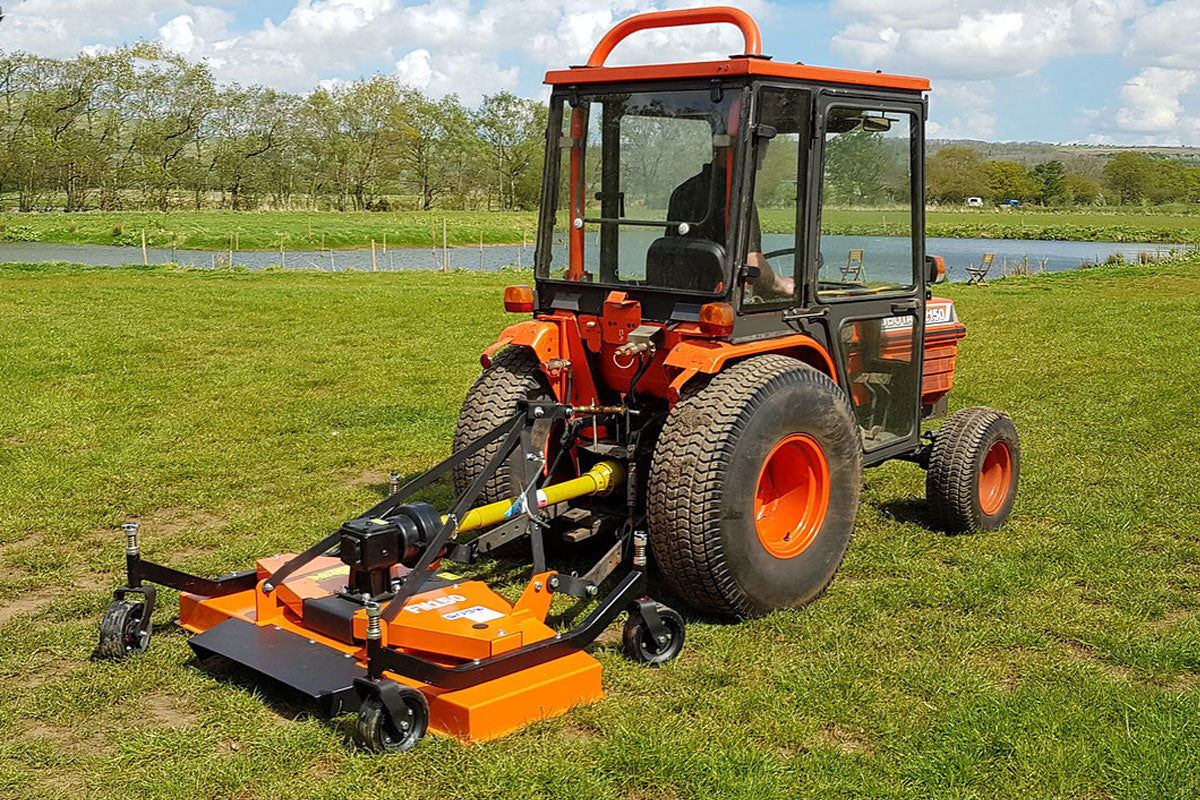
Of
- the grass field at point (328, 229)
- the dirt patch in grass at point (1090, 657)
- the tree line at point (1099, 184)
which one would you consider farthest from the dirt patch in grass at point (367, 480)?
the tree line at point (1099, 184)

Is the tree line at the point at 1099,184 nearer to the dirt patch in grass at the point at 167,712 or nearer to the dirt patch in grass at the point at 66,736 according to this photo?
the dirt patch in grass at the point at 167,712

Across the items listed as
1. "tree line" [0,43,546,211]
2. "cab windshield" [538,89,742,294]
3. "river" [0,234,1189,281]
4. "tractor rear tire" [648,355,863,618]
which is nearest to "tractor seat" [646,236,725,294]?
"cab windshield" [538,89,742,294]

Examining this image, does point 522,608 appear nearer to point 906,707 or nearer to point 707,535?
point 707,535

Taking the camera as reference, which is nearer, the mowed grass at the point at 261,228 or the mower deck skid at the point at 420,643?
the mower deck skid at the point at 420,643

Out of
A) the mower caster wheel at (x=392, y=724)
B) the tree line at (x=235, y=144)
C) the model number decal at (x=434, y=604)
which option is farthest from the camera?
the tree line at (x=235, y=144)

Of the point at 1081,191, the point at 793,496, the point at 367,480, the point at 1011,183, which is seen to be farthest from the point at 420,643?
the point at 1081,191

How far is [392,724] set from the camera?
412cm

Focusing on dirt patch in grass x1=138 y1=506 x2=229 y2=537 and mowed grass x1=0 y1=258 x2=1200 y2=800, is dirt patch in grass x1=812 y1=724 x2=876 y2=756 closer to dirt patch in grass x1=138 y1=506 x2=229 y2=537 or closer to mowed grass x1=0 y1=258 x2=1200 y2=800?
mowed grass x1=0 y1=258 x2=1200 y2=800

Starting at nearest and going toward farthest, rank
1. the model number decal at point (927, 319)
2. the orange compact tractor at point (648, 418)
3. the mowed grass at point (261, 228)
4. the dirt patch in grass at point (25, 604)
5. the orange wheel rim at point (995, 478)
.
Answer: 1. the orange compact tractor at point (648, 418)
2. the dirt patch in grass at point (25, 604)
3. the model number decal at point (927, 319)
4. the orange wheel rim at point (995, 478)
5. the mowed grass at point (261, 228)

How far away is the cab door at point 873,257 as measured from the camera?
19.6 ft

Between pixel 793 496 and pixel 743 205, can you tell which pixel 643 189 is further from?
pixel 793 496

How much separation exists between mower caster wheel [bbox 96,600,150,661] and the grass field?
2772cm

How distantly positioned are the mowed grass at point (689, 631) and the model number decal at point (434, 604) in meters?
0.60

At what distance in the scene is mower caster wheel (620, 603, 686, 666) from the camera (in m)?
4.96
